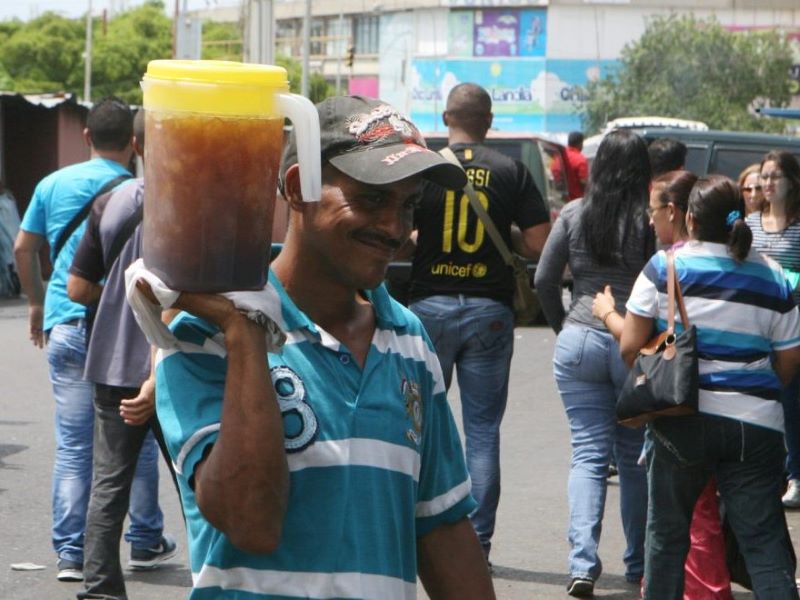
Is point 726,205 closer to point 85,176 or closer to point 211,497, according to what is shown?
point 85,176

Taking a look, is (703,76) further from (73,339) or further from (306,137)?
(306,137)

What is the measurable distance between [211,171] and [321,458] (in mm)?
508

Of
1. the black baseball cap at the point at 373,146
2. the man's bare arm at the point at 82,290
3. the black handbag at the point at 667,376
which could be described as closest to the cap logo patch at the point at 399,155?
the black baseball cap at the point at 373,146

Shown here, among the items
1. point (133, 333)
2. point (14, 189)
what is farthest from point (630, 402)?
point (14, 189)

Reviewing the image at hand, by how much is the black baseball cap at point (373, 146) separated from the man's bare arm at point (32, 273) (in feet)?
14.3

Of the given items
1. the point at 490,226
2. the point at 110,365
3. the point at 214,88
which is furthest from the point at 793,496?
the point at 214,88

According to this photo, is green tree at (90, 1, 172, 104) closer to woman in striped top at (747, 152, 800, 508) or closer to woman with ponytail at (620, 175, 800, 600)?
woman in striped top at (747, 152, 800, 508)

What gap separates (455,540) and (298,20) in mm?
102204

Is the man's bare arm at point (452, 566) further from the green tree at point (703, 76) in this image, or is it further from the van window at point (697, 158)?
the green tree at point (703, 76)

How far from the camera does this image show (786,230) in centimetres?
799

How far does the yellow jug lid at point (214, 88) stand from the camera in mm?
2086

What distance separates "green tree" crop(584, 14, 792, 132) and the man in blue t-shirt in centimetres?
5277

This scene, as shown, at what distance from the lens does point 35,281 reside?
22.7 ft

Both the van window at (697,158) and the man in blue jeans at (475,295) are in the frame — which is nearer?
the man in blue jeans at (475,295)
